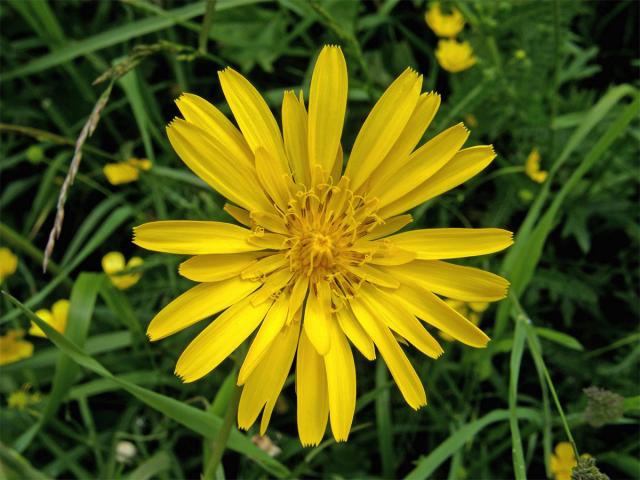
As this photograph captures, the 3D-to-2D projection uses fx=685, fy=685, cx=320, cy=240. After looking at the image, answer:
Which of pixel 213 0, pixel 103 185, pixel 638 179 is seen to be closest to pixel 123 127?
pixel 103 185

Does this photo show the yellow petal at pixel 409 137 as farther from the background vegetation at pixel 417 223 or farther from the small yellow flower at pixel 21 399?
the small yellow flower at pixel 21 399

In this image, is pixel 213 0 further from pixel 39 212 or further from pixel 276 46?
pixel 39 212

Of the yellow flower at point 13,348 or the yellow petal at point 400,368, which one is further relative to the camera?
the yellow flower at point 13,348

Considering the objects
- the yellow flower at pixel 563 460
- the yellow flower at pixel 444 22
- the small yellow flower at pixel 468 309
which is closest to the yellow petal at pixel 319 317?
the small yellow flower at pixel 468 309

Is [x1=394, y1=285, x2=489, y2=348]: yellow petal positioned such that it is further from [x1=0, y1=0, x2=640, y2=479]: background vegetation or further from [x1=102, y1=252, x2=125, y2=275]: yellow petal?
[x1=102, y1=252, x2=125, y2=275]: yellow petal

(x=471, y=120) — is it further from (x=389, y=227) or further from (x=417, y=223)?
(x=389, y=227)

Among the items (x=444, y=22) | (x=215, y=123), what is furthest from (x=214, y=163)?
(x=444, y=22)
